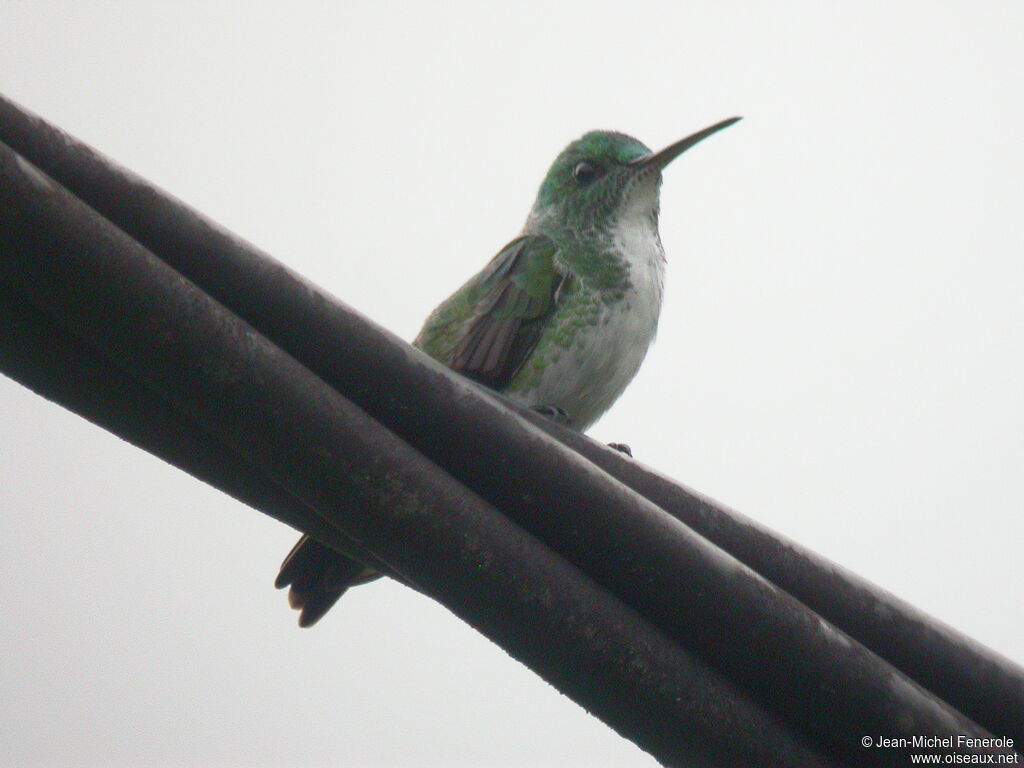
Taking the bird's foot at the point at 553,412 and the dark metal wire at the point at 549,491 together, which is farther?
the bird's foot at the point at 553,412

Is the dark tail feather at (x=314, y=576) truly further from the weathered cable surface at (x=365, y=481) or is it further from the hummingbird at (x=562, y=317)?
the weathered cable surface at (x=365, y=481)

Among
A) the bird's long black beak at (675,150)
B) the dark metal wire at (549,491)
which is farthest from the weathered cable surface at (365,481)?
the bird's long black beak at (675,150)

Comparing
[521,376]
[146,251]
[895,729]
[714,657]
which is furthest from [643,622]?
[521,376]

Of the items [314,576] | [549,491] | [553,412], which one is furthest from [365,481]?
[553,412]

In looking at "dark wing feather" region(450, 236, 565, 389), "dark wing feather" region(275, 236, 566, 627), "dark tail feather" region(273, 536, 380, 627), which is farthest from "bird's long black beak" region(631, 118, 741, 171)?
"dark tail feather" region(273, 536, 380, 627)

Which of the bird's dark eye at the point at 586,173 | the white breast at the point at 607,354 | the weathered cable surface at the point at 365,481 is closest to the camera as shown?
the weathered cable surface at the point at 365,481

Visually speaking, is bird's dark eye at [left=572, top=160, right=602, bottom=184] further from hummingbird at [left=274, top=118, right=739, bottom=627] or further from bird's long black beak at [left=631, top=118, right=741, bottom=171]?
hummingbird at [left=274, top=118, right=739, bottom=627]
